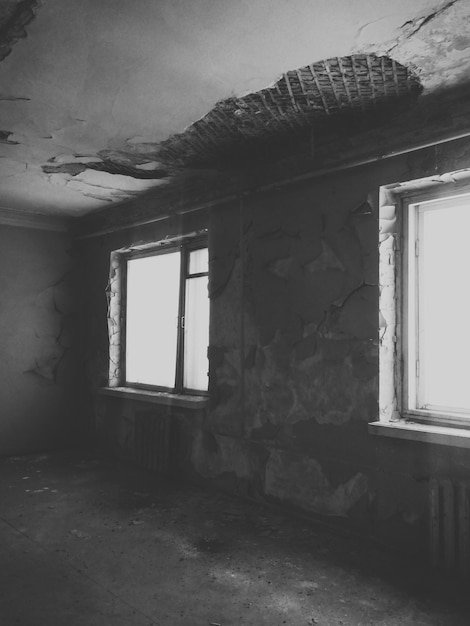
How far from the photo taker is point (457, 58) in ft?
7.66

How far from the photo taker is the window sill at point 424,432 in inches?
103

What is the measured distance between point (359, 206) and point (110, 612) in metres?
2.46

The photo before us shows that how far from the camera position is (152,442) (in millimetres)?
4547

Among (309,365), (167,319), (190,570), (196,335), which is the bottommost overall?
(190,570)

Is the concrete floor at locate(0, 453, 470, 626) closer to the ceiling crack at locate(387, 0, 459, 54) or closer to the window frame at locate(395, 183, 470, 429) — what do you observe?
the window frame at locate(395, 183, 470, 429)

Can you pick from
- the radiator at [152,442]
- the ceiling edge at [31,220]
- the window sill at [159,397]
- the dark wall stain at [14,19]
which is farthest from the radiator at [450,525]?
the ceiling edge at [31,220]

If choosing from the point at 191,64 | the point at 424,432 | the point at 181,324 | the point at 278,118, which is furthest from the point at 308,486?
the point at 191,64

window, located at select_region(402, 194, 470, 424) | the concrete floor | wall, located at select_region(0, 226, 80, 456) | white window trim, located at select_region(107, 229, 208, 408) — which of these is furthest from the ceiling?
the concrete floor

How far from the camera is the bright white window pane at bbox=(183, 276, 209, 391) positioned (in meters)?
4.36

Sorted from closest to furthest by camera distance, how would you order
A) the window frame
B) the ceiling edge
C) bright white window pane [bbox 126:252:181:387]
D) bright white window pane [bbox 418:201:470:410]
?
bright white window pane [bbox 418:201:470:410] → the window frame → bright white window pane [bbox 126:252:181:387] → the ceiling edge

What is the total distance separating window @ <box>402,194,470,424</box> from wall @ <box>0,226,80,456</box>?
12.4 ft

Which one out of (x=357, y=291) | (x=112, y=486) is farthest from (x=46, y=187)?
(x=357, y=291)

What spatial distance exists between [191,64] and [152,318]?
2901 mm

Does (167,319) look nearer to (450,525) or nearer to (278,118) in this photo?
(278,118)
